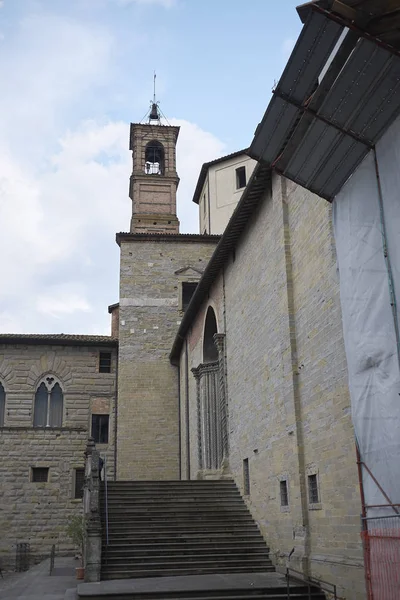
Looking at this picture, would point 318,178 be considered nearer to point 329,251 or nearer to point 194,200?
point 329,251

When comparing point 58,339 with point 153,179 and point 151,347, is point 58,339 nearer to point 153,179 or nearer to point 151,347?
point 151,347

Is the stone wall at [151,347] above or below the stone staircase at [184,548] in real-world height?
above

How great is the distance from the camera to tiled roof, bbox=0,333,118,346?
2688cm

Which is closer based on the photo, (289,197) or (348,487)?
(348,487)

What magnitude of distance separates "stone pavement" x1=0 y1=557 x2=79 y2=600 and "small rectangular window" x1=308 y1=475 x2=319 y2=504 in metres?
4.98

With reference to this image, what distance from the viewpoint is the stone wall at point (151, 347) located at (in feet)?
85.8

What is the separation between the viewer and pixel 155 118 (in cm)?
3653

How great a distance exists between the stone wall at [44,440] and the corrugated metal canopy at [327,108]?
18342 millimetres

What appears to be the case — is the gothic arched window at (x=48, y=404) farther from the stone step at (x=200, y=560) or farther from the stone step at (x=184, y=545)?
the stone step at (x=200, y=560)

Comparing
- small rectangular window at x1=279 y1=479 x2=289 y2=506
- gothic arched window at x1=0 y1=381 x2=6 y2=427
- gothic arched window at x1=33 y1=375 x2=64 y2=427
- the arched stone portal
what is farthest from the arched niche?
gothic arched window at x1=0 y1=381 x2=6 y2=427

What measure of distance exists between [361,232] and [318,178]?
136cm

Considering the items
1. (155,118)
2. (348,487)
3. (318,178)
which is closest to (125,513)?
(348,487)

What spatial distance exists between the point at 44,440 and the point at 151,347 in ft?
19.0

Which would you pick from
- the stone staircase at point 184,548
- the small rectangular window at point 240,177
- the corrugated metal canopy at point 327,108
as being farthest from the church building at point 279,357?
the stone staircase at point 184,548
